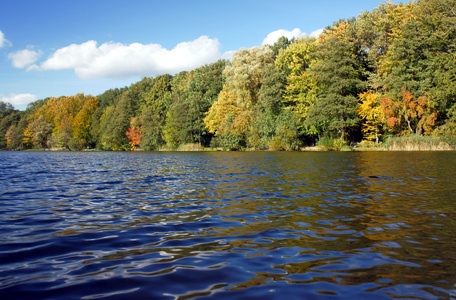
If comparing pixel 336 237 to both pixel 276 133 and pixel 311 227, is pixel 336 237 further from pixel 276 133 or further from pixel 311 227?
pixel 276 133

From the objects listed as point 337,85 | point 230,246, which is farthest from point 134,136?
point 230,246

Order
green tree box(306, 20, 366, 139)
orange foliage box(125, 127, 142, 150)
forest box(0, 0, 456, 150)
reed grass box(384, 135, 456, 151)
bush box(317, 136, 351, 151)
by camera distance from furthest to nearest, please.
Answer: orange foliage box(125, 127, 142, 150), green tree box(306, 20, 366, 139), bush box(317, 136, 351, 151), forest box(0, 0, 456, 150), reed grass box(384, 135, 456, 151)

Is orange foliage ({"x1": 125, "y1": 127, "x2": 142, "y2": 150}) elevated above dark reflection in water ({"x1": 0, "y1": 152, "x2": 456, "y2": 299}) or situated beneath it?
elevated above

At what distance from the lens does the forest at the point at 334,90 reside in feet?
145

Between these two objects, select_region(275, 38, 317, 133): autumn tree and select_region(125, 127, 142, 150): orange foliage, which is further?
select_region(125, 127, 142, 150): orange foliage

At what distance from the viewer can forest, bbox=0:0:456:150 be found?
145 ft

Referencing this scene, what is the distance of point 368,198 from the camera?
898 cm

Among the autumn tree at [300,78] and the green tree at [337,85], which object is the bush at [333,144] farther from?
the autumn tree at [300,78]

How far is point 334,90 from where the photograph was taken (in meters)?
50.1

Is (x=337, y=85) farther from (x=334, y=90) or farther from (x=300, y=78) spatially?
(x=300, y=78)

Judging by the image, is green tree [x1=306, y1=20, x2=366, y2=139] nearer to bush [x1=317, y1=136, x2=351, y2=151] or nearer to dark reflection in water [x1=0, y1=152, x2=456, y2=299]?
bush [x1=317, y1=136, x2=351, y2=151]

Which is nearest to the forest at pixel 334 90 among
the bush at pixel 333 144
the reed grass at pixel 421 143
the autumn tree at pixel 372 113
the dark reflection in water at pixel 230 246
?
the autumn tree at pixel 372 113

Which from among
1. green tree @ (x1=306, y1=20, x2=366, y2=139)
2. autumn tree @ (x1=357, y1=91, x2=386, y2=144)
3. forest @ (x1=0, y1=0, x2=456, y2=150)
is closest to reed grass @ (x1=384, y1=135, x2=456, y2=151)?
forest @ (x1=0, y1=0, x2=456, y2=150)

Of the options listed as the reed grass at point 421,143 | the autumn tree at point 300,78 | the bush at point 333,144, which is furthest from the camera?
the autumn tree at point 300,78
